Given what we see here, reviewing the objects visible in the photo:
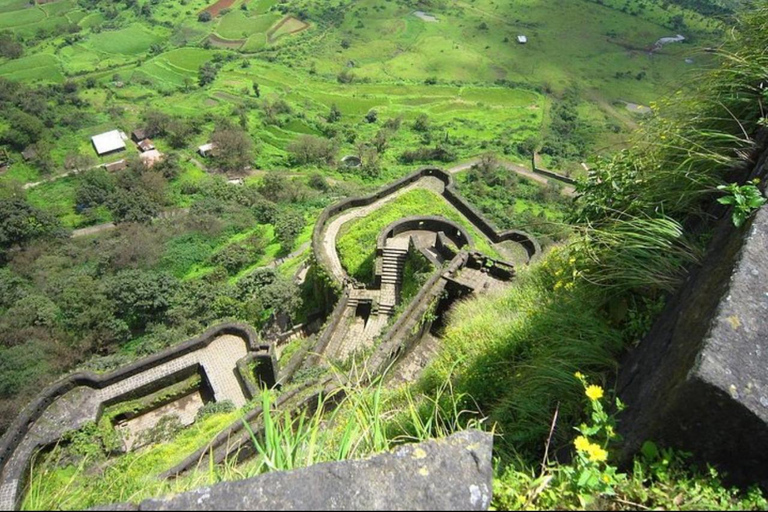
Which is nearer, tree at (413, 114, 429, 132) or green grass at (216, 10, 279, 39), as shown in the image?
tree at (413, 114, 429, 132)

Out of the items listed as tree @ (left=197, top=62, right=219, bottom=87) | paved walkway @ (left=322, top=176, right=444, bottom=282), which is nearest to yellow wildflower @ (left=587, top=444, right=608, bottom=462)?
paved walkway @ (left=322, top=176, right=444, bottom=282)

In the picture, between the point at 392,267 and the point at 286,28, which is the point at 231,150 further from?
the point at 286,28

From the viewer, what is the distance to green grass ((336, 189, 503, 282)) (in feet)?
64.0

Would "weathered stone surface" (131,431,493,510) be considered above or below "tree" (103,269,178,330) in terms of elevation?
above

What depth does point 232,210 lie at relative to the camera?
44.1 metres

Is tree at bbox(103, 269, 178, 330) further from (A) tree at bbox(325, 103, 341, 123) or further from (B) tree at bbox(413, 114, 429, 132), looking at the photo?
(B) tree at bbox(413, 114, 429, 132)

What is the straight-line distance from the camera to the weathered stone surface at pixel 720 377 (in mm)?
2729

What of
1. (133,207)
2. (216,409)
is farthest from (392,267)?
(133,207)

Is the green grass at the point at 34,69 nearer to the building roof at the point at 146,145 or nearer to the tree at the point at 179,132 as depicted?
the building roof at the point at 146,145

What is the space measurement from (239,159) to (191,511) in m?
58.3

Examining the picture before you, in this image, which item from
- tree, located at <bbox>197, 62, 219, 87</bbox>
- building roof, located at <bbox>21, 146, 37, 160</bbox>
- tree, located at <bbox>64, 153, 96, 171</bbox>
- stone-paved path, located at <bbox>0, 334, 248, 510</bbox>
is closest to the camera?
stone-paved path, located at <bbox>0, 334, 248, 510</bbox>

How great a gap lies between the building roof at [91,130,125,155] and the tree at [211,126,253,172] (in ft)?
41.2

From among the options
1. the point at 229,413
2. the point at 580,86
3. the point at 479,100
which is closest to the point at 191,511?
the point at 229,413

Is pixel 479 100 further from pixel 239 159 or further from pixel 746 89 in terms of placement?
pixel 746 89
